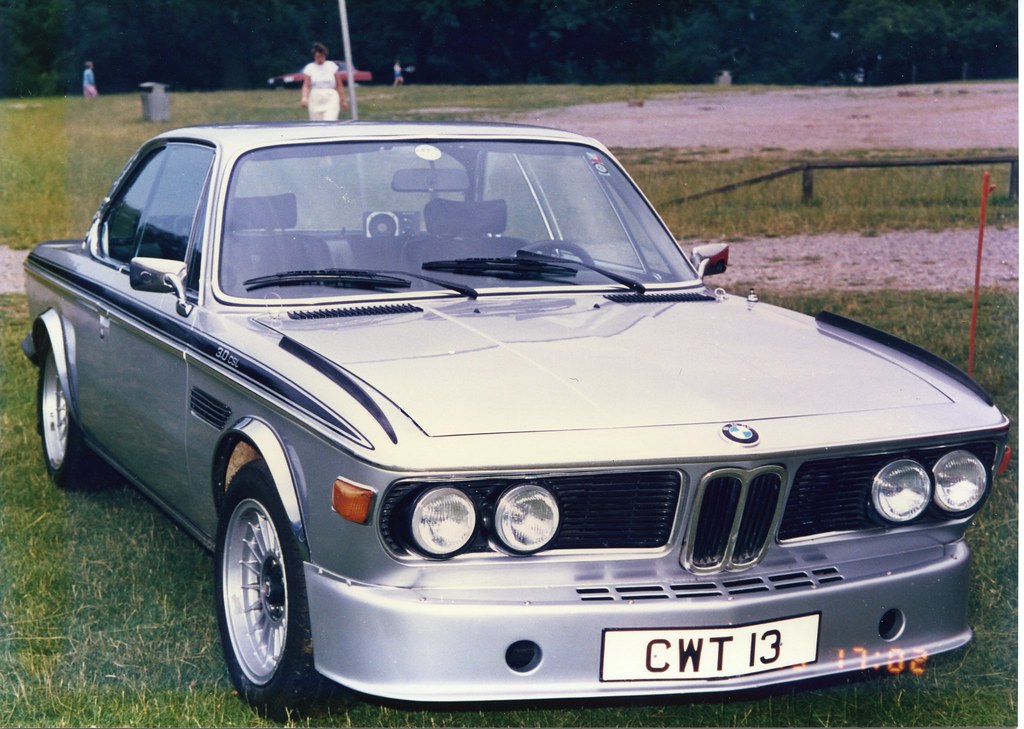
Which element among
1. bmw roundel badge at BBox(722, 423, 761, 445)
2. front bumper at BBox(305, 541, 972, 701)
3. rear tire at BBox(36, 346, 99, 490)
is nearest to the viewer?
front bumper at BBox(305, 541, 972, 701)

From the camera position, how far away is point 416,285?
4.14m

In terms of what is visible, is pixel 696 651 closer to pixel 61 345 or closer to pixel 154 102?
pixel 61 345

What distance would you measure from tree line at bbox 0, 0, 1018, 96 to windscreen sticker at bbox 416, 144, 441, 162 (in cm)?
1400

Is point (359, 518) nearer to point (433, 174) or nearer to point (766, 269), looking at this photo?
point (433, 174)

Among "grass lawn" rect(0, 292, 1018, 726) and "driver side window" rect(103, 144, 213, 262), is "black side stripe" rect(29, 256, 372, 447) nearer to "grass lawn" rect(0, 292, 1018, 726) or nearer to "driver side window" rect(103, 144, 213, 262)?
"driver side window" rect(103, 144, 213, 262)

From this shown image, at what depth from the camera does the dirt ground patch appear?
21531mm

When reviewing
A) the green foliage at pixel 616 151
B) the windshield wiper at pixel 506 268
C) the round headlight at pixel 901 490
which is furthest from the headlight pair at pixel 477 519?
the green foliage at pixel 616 151

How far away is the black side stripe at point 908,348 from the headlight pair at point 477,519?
1292mm

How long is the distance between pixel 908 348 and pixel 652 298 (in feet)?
2.77

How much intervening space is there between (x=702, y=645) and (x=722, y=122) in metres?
22.9

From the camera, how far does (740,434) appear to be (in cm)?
306

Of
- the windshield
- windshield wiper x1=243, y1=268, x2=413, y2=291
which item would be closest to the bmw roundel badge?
the windshield

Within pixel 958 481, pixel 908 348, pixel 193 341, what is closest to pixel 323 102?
pixel 193 341

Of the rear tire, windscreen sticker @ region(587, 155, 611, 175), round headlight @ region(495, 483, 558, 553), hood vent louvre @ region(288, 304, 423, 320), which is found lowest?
the rear tire
